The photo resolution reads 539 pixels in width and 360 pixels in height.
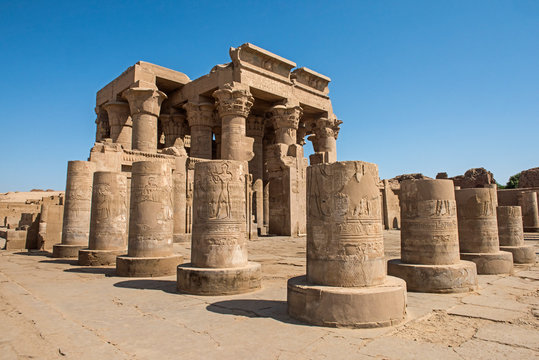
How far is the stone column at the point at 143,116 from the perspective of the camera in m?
17.2

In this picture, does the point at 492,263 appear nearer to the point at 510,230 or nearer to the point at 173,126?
the point at 510,230

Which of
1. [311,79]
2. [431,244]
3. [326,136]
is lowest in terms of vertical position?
[431,244]

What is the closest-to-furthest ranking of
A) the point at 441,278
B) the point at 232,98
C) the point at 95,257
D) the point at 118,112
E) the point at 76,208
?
the point at 441,278 → the point at 95,257 → the point at 76,208 → the point at 232,98 → the point at 118,112

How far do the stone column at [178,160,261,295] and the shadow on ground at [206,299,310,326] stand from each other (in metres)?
0.48

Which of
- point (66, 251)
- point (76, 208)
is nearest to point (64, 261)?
point (66, 251)

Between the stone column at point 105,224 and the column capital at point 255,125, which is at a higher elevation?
the column capital at point 255,125

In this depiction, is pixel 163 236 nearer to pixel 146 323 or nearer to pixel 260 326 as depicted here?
pixel 146 323

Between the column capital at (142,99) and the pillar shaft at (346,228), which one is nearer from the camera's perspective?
the pillar shaft at (346,228)

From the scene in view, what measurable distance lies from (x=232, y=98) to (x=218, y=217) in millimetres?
12198

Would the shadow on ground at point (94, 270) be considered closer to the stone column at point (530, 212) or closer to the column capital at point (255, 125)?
the column capital at point (255, 125)

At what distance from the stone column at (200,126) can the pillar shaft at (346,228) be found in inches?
597

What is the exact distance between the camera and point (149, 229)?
7.02 metres

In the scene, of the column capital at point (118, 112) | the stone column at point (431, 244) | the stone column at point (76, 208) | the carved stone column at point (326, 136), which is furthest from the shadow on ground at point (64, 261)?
the carved stone column at point (326, 136)

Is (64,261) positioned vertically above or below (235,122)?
below
